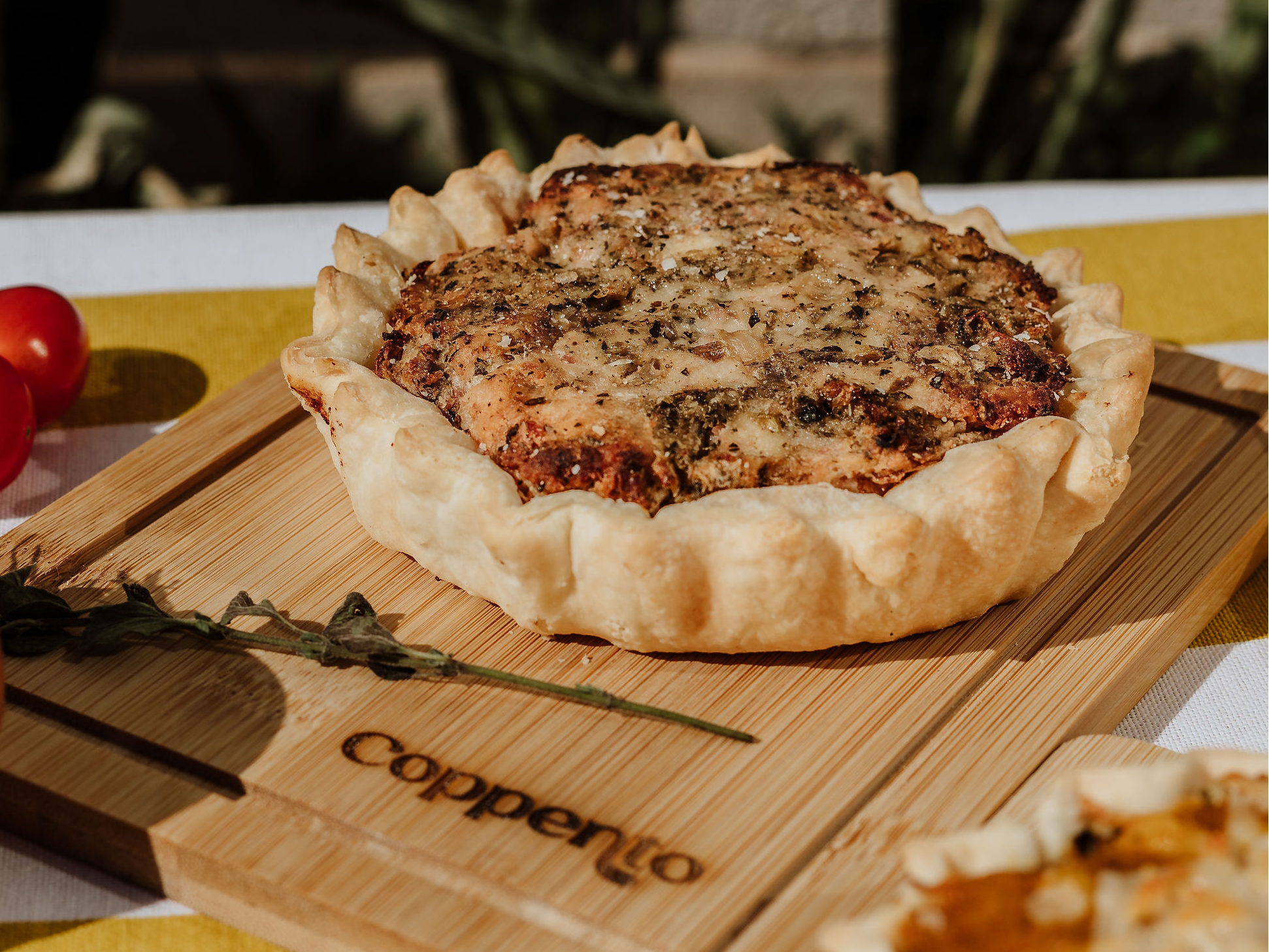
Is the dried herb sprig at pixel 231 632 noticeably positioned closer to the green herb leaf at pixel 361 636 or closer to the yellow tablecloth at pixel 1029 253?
the green herb leaf at pixel 361 636

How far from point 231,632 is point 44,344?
153 cm

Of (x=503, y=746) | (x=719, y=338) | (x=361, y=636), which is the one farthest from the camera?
(x=719, y=338)

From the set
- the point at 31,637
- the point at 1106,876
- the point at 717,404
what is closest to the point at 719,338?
the point at 717,404

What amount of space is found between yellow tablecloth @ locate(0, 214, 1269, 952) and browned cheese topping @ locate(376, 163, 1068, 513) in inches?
41.1

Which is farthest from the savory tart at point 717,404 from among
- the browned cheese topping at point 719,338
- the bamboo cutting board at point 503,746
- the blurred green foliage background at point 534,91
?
the blurred green foliage background at point 534,91

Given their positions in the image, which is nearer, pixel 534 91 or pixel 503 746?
pixel 503 746

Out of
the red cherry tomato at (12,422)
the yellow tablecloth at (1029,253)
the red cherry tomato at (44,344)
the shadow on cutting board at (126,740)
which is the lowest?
the shadow on cutting board at (126,740)

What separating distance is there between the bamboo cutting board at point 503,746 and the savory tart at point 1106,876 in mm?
382

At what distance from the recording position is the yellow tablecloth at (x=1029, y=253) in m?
4.39

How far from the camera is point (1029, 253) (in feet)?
17.4

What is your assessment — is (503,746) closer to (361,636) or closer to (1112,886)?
(361,636)

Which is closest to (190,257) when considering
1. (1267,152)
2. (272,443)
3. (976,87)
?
(272,443)

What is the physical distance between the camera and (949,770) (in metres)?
2.86

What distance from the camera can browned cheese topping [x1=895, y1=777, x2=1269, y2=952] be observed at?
2.11 metres
